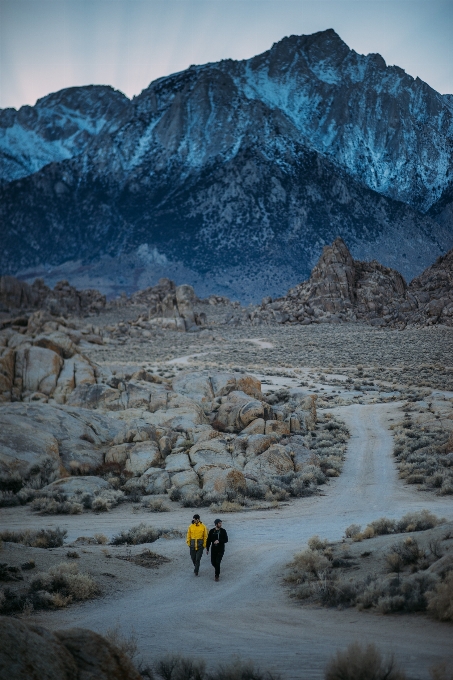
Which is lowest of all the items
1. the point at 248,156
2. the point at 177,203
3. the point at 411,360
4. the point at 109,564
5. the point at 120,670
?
the point at 109,564

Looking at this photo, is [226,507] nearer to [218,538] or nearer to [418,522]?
[218,538]

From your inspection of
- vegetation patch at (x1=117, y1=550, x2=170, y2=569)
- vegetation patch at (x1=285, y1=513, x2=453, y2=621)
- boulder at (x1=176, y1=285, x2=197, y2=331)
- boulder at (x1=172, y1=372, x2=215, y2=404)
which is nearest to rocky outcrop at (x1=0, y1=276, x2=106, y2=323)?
boulder at (x1=176, y1=285, x2=197, y2=331)

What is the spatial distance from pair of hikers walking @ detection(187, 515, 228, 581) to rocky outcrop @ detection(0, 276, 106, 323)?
297 feet

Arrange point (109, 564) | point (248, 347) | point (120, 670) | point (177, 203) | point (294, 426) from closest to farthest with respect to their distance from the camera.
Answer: point (120, 670) → point (109, 564) → point (294, 426) → point (248, 347) → point (177, 203)

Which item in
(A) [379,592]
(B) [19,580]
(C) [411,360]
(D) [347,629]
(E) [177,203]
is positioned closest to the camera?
(D) [347,629]

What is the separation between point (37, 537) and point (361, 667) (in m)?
8.15

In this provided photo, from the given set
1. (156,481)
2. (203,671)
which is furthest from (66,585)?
(156,481)

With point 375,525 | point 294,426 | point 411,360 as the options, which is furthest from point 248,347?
point 375,525

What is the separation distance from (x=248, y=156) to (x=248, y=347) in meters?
147

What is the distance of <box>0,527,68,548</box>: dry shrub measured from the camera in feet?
35.1

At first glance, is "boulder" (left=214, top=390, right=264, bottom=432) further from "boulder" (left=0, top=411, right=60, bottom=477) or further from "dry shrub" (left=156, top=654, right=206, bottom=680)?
"dry shrub" (left=156, top=654, right=206, bottom=680)

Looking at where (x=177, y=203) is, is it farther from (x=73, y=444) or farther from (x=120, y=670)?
(x=120, y=670)

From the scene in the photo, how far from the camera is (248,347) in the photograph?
6300 cm

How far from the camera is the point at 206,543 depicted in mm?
10195
